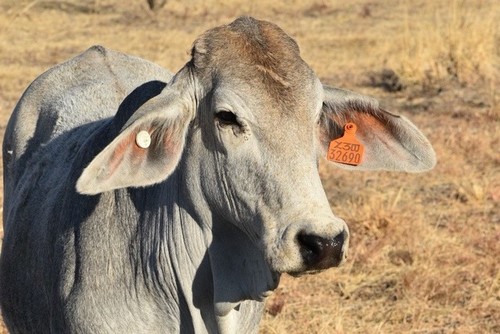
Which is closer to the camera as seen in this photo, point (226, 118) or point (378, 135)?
point (226, 118)

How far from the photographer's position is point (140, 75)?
5195mm

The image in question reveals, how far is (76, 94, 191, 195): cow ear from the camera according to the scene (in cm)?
346

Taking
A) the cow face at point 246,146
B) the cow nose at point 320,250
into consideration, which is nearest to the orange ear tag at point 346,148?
the cow face at point 246,146

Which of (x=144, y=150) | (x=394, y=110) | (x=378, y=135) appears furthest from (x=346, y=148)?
(x=394, y=110)

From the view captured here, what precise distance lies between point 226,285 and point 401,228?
4.17 m

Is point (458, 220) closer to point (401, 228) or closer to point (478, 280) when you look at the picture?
point (401, 228)

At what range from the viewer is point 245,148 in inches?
137

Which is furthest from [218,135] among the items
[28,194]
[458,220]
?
[458,220]

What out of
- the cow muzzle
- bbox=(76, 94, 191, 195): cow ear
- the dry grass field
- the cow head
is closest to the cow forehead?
the cow head

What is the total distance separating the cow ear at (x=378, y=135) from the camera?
154 inches

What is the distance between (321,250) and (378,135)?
876 millimetres

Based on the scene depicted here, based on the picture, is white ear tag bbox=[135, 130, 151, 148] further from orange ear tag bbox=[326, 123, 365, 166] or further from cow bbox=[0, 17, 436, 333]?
orange ear tag bbox=[326, 123, 365, 166]

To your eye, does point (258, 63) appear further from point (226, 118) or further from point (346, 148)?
point (346, 148)

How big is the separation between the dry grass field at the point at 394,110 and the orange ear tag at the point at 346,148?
7.62ft
